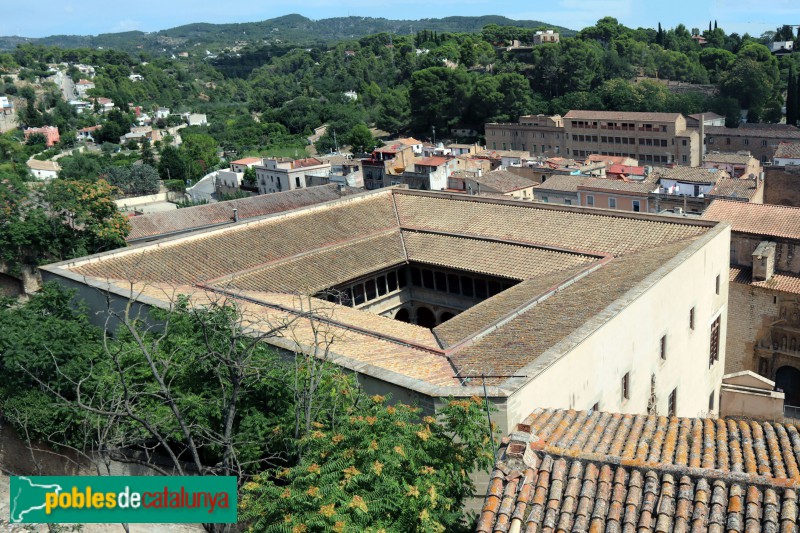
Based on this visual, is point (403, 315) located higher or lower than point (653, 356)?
lower

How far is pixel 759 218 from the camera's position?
30797 millimetres

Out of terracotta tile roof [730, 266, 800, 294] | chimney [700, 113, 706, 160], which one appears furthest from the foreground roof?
chimney [700, 113, 706, 160]

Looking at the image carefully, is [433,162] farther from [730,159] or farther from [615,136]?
[615,136]

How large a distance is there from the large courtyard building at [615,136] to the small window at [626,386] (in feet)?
227

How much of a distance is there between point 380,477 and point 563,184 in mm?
49352

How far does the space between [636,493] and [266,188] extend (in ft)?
213

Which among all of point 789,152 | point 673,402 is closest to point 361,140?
point 789,152

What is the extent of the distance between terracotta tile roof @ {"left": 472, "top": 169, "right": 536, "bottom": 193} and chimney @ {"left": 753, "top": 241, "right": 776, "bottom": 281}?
25.6 m

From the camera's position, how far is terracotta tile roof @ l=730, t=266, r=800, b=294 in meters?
28.8

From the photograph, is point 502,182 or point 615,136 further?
point 615,136

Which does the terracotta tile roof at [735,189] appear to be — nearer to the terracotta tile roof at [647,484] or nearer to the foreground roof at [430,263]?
the foreground roof at [430,263]

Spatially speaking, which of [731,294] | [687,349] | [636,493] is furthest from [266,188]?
[636,493]

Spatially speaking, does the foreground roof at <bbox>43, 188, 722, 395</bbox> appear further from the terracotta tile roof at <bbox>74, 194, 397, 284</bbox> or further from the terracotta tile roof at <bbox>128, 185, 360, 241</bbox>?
the terracotta tile roof at <bbox>128, 185, 360, 241</bbox>

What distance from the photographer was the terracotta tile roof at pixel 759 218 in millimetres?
29562
